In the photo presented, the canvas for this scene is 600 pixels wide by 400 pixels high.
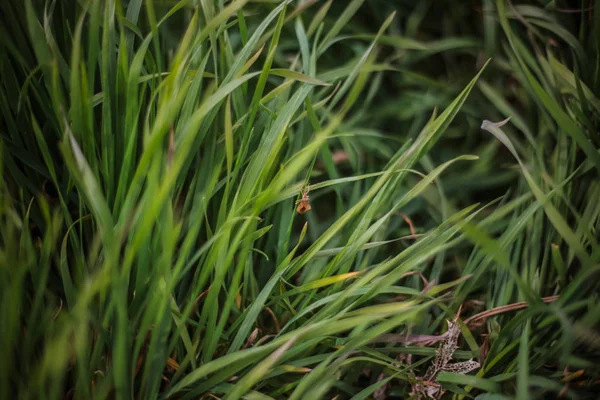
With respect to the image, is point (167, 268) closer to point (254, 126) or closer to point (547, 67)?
point (254, 126)

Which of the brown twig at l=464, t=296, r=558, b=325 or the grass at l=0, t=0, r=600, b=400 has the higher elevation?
the grass at l=0, t=0, r=600, b=400

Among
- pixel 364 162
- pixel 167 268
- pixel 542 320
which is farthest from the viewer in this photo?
pixel 364 162

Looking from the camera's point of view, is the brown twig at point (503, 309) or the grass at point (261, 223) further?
the brown twig at point (503, 309)

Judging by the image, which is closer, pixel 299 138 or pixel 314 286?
pixel 314 286

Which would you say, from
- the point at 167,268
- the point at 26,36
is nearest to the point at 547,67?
the point at 167,268

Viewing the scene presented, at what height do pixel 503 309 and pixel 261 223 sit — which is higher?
pixel 261 223

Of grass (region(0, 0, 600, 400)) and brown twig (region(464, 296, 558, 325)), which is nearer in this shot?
grass (region(0, 0, 600, 400))

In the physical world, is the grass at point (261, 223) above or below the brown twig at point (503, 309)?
above

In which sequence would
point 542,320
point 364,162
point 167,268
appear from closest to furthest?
point 167,268, point 542,320, point 364,162
